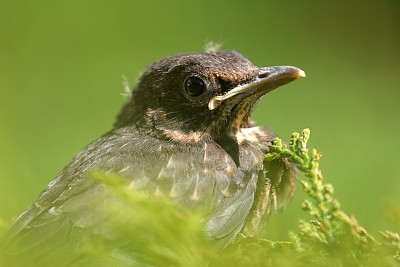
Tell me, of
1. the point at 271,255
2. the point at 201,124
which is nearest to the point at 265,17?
the point at 201,124

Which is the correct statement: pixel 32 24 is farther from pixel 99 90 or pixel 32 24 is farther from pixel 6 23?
pixel 99 90

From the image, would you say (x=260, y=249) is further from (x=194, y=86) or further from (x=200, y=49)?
(x=200, y=49)

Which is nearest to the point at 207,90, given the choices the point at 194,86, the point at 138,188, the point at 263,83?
the point at 194,86

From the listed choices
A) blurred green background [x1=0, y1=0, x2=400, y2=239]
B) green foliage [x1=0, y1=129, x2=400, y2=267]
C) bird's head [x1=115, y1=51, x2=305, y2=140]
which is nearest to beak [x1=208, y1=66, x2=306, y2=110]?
bird's head [x1=115, y1=51, x2=305, y2=140]

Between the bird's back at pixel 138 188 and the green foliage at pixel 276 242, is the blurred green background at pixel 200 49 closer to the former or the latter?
the bird's back at pixel 138 188

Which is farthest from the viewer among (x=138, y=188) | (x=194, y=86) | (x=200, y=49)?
(x=200, y=49)

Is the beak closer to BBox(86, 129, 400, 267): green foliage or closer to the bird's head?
the bird's head
